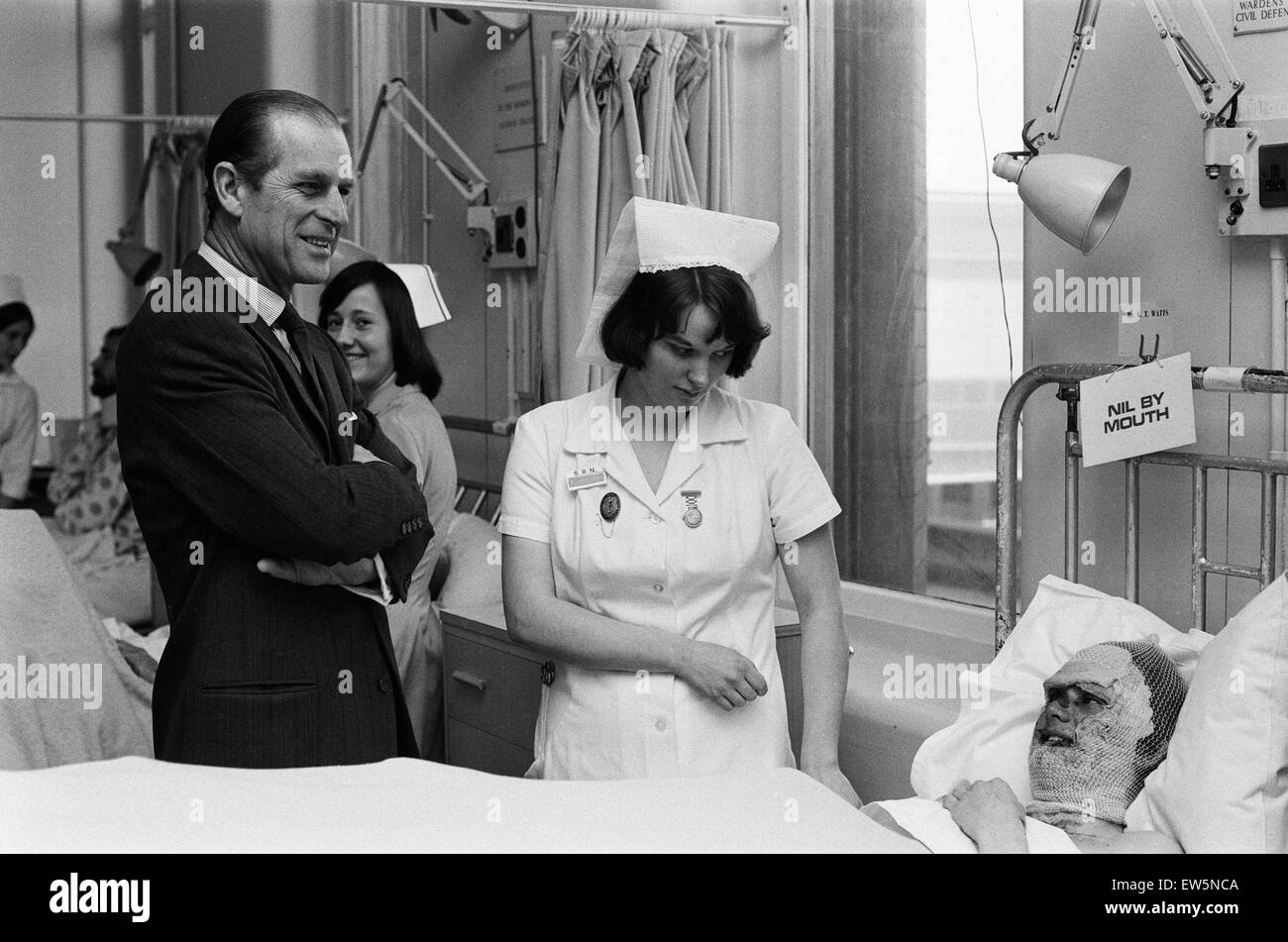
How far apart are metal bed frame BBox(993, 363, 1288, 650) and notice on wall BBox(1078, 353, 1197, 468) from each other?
28mm

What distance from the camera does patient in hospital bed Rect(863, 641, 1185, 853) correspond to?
192cm

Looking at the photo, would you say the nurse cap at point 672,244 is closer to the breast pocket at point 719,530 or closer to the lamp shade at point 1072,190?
the breast pocket at point 719,530

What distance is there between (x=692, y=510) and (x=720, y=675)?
10.7 inches

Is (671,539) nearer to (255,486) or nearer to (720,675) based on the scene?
(720,675)

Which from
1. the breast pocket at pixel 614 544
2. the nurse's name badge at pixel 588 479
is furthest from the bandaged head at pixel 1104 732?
the nurse's name badge at pixel 588 479

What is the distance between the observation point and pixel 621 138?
10.8 feet

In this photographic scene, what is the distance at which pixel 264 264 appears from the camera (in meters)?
→ 2.03

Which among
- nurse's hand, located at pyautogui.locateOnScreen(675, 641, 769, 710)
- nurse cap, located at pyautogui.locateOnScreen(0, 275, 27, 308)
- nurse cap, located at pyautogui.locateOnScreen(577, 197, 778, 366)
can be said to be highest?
nurse cap, located at pyautogui.locateOnScreen(0, 275, 27, 308)

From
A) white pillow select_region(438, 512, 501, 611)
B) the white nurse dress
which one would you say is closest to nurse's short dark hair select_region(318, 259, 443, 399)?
white pillow select_region(438, 512, 501, 611)

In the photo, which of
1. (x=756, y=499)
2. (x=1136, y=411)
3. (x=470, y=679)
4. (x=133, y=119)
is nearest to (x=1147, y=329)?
(x=1136, y=411)

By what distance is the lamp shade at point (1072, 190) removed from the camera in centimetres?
221

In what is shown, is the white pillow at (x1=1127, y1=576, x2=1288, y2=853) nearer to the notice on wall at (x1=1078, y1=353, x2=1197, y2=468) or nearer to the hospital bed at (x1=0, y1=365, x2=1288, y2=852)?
the hospital bed at (x1=0, y1=365, x2=1288, y2=852)
